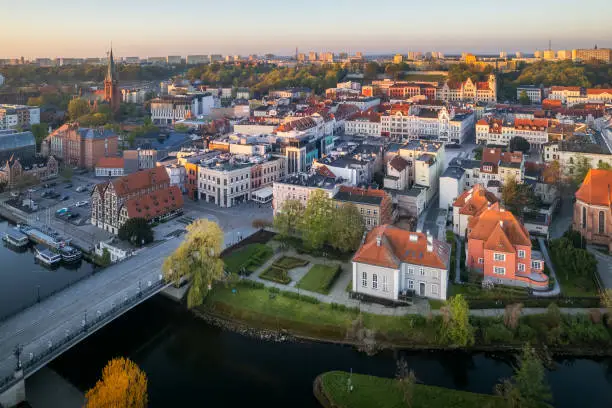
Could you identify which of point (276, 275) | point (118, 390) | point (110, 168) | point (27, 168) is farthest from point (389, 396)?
point (27, 168)

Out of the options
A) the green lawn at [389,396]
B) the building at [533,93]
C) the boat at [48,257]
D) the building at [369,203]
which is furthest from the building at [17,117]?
the building at [533,93]

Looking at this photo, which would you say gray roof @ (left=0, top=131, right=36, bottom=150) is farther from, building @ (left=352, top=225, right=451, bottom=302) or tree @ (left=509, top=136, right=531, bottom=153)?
tree @ (left=509, top=136, right=531, bottom=153)

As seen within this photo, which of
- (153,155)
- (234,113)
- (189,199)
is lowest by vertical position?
(189,199)

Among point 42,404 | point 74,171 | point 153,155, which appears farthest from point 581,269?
point 74,171

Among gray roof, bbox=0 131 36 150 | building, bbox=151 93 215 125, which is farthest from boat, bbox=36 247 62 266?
building, bbox=151 93 215 125

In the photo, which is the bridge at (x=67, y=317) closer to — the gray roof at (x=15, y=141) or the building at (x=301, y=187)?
the building at (x=301, y=187)

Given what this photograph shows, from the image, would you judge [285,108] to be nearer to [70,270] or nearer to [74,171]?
[74,171]

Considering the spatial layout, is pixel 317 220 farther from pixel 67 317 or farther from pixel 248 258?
pixel 67 317
